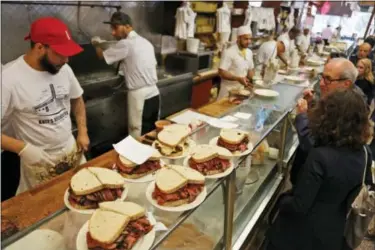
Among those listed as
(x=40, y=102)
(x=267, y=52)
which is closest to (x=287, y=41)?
(x=267, y=52)

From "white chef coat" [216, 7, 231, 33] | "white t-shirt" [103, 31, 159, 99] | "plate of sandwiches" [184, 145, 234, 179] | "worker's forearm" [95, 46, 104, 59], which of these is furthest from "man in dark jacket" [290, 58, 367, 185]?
"white chef coat" [216, 7, 231, 33]

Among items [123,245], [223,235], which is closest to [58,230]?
[123,245]

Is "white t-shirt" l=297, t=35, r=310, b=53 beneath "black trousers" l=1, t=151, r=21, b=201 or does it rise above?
above

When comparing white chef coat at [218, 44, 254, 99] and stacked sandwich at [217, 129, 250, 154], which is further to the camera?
white chef coat at [218, 44, 254, 99]

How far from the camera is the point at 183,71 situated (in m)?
4.86

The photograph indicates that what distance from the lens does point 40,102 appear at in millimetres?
1828

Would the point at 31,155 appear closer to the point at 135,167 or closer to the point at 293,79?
the point at 135,167

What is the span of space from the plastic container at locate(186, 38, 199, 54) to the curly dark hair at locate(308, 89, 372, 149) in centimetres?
356

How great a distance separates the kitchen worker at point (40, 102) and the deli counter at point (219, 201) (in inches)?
14.9

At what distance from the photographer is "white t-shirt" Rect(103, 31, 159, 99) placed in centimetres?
331

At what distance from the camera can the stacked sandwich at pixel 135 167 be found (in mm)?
1308

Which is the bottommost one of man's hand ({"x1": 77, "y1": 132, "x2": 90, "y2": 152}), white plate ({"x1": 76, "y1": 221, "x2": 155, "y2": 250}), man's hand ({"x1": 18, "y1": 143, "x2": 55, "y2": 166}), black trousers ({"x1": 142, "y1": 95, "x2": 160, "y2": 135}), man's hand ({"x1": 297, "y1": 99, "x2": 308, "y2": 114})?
black trousers ({"x1": 142, "y1": 95, "x2": 160, "y2": 135})

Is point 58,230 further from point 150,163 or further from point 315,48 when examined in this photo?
point 315,48

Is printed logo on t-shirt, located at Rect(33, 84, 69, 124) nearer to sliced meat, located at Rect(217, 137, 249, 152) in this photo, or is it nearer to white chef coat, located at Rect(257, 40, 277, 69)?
sliced meat, located at Rect(217, 137, 249, 152)
